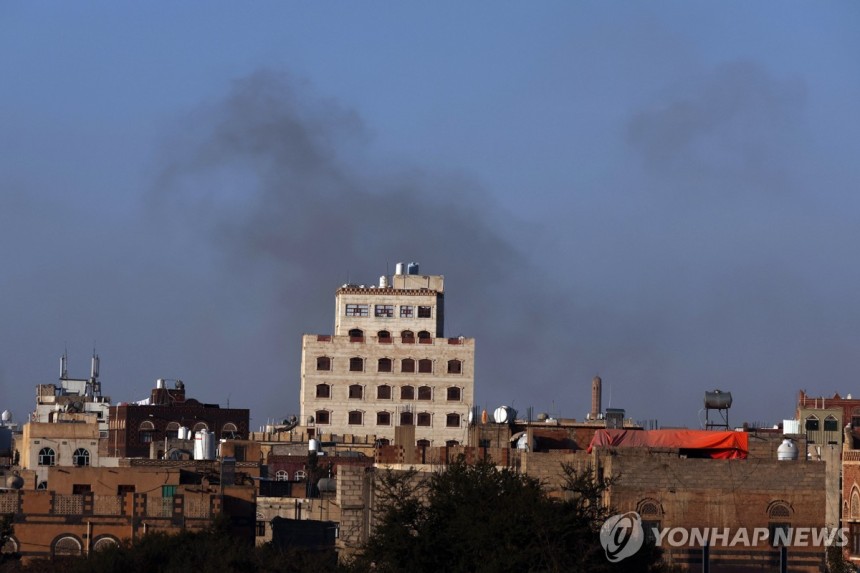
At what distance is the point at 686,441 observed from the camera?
8919 centimetres

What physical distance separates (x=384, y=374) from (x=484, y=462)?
8224 centimetres

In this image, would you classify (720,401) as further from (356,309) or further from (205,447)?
(356,309)

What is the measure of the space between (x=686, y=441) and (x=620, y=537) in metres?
17.7

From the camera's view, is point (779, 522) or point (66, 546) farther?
point (66, 546)

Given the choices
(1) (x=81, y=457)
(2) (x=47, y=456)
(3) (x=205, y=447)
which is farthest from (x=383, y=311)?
(3) (x=205, y=447)

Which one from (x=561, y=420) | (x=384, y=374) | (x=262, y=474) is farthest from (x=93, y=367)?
(x=262, y=474)

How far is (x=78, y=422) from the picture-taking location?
456ft

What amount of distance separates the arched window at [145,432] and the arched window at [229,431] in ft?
18.0

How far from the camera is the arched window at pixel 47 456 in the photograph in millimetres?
133375

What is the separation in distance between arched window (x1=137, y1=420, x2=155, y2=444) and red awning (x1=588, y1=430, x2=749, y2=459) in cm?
5605

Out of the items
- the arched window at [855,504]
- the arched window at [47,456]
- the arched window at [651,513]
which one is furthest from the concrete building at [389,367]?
the arched window at [651,513]

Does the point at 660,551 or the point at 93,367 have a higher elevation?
the point at 93,367

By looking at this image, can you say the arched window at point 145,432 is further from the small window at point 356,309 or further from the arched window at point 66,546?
the arched window at point 66,546

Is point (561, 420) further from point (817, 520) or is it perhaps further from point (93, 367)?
point (817, 520)
